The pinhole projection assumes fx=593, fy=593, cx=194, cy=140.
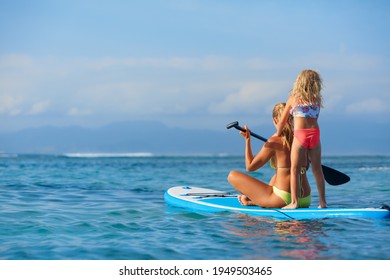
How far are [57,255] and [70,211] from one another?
116 inches

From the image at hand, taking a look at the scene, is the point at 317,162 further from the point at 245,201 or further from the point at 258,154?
the point at 245,201

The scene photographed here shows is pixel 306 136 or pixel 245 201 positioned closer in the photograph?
pixel 306 136

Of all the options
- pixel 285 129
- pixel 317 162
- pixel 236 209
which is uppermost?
pixel 285 129

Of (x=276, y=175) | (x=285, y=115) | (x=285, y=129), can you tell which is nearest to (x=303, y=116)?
(x=285, y=115)

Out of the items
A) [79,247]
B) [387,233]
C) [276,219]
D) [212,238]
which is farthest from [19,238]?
[387,233]

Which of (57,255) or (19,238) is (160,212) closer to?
(19,238)

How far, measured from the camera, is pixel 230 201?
8289mm

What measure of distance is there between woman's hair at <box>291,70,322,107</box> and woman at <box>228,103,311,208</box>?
0.96 feet

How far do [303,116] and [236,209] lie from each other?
Answer: 5.16ft

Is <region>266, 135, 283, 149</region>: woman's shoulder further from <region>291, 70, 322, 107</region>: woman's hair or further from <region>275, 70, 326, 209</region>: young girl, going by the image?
<region>291, 70, 322, 107</region>: woman's hair

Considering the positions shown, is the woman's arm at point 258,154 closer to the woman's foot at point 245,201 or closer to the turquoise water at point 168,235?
the turquoise water at point 168,235

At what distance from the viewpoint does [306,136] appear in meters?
6.46

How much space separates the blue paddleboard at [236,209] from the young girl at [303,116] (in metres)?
0.39

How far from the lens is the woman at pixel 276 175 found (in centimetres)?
659
